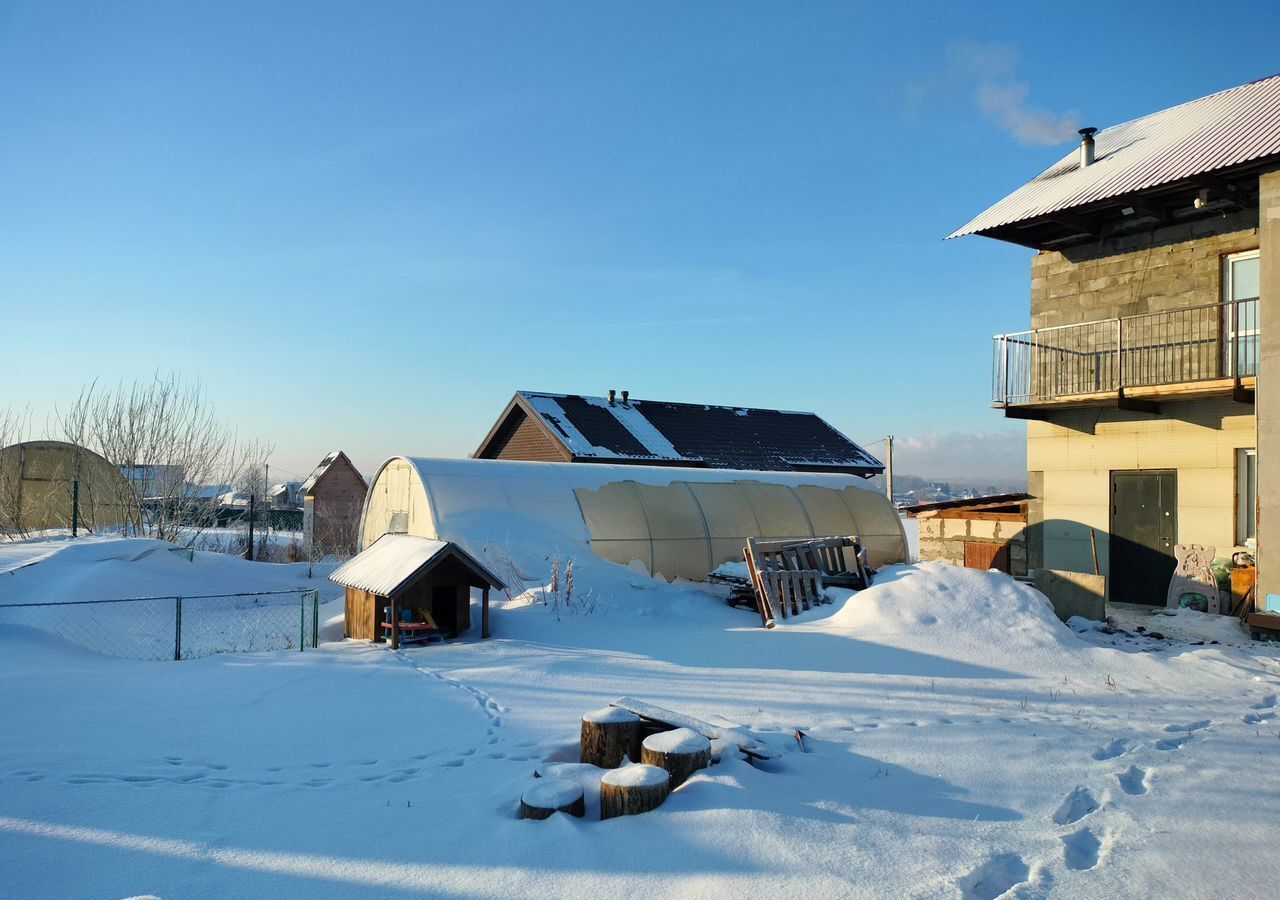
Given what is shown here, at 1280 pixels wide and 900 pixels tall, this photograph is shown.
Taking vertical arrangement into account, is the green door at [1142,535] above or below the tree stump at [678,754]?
above

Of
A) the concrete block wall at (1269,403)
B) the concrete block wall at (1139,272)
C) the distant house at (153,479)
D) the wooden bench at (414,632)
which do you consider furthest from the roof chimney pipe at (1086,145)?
the distant house at (153,479)

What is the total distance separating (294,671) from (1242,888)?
27.4 ft

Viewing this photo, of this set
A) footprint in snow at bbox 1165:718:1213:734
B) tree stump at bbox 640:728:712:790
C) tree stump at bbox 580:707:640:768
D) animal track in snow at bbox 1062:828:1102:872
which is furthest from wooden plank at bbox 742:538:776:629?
animal track in snow at bbox 1062:828:1102:872

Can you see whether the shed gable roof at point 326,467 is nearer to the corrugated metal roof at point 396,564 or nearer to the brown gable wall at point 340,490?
the brown gable wall at point 340,490

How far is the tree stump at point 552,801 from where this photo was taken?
198 inches

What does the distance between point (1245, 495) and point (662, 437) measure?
59.7ft

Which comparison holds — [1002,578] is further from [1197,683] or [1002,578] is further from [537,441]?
[537,441]

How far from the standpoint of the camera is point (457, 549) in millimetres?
11398

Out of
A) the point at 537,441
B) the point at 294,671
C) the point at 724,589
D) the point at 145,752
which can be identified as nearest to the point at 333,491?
the point at 537,441

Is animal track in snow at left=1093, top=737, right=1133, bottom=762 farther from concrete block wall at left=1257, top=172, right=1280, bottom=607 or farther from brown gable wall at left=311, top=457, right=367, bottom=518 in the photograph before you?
brown gable wall at left=311, top=457, right=367, bottom=518

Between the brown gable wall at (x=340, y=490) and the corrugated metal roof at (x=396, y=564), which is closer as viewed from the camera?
the corrugated metal roof at (x=396, y=564)

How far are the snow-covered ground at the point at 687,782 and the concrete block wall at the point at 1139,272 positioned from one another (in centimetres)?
704

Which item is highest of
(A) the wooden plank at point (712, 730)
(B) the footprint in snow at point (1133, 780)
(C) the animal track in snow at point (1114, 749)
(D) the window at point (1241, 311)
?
(D) the window at point (1241, 311)

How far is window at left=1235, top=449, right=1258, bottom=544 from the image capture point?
13.9 meters
